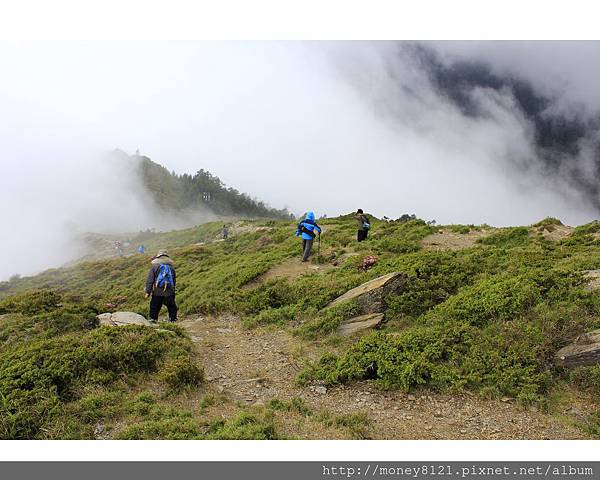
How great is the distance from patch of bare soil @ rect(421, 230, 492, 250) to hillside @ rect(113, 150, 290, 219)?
8348cm

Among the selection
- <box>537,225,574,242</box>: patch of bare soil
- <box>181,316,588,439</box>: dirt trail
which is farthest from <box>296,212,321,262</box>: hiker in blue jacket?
<box>537,225,574,242</box>: patch of bare soil

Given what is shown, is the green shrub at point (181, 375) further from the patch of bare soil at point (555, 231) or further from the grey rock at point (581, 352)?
the patch of bare soil at point (555, 231)

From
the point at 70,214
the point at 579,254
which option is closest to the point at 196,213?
the point at 70,214

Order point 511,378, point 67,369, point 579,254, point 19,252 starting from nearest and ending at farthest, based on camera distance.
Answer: point 511,378 → point 67,369 → point 579,254 → point 19,252

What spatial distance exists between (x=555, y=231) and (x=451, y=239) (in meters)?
4.46

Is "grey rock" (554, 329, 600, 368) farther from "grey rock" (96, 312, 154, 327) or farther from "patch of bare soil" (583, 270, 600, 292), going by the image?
"grey rock" (96, 312, 154, 327)

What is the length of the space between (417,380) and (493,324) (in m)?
2.50

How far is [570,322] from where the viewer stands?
24.5 ft

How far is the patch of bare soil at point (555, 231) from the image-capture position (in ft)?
53.5

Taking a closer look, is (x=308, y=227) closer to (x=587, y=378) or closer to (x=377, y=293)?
(x=377, y=293)

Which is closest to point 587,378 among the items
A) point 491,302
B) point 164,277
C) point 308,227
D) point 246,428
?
point 491,302

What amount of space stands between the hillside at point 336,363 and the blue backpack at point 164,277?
5.52 feet

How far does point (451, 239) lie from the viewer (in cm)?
1858

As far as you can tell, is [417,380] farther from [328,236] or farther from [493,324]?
[328,236]
